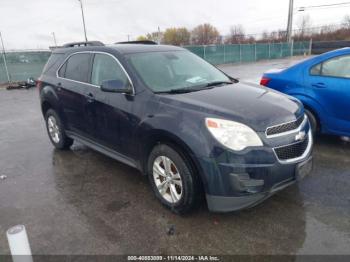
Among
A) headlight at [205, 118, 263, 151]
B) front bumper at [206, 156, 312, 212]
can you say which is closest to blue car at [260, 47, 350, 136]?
front bumper at [206, 156, 312, 212]

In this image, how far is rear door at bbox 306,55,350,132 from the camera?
461 centimetres

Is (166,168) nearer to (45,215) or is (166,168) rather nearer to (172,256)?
(172,256)

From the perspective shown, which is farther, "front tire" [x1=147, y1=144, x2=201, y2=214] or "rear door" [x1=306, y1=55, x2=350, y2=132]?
"rear door" [x1=306, y1=55, x2=350, y2=132]

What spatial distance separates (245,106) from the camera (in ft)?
10.3

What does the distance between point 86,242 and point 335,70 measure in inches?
168

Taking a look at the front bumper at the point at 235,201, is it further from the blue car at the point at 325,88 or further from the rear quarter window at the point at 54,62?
the rear quarter window at the point at 54,62

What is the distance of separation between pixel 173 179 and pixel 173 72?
1419 millimetres

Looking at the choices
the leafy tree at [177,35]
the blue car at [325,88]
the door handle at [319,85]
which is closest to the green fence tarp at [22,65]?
the blue car at [325,88]

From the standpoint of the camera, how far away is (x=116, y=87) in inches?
141

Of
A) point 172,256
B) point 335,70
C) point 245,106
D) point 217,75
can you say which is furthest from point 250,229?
point 335,70

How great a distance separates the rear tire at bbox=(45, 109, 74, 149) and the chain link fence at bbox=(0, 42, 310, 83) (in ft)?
49.8

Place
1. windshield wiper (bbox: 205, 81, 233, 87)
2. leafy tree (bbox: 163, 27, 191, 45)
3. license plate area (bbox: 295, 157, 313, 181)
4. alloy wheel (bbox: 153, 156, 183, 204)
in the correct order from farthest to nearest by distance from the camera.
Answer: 1. leafy tree (bbox: 163, 27, 191, 45)
2. windshield wiper (bbox: 205, 81, 233, 87)
3. alloy wheel (bbox: 153, 156, 183, 204)
4. license plate area (bbox: 295, 157, 313, 181)

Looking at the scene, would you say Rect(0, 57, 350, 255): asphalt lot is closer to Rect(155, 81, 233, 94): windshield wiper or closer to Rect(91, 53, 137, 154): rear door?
Rect(91, 53, 137, 154): rear door

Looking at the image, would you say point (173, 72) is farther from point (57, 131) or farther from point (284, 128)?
point (57, 131)
